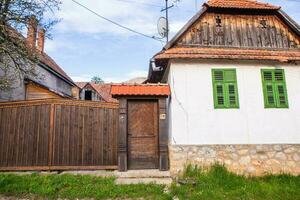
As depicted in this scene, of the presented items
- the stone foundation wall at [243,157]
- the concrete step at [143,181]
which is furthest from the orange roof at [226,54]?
the concrete step at [143,181]

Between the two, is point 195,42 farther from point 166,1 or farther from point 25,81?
point 25,81

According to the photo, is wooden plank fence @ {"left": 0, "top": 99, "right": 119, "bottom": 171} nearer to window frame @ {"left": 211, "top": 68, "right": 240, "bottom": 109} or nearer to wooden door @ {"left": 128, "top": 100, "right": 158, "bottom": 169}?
wooden door @ {"left": 128, "top": 100, "right": 158, "bottom": 169}

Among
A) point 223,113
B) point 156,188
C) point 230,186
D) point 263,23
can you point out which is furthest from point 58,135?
point 263,23

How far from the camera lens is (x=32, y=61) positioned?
1073 cm

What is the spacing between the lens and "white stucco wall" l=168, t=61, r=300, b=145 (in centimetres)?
866

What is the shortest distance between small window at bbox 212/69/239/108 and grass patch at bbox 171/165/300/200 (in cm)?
209

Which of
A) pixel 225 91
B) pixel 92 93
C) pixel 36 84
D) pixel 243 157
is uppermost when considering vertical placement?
pixel 92 93

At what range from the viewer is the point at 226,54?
29.6 ft

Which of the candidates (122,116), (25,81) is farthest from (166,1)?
(25,81)

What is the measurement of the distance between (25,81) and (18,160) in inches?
256

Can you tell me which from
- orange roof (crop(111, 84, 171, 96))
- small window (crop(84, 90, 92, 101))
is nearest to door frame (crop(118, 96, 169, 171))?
orange roof (crop(111, 84, 171, 96))

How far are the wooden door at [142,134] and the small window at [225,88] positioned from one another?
6.93ft

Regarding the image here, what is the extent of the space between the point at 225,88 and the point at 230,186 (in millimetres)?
3237

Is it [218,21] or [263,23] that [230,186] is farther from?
[263,23]
